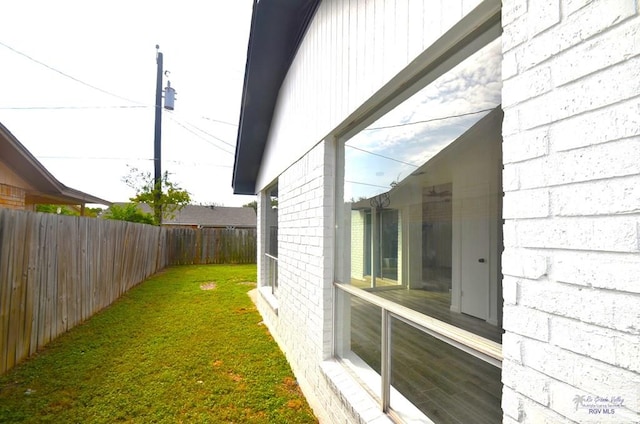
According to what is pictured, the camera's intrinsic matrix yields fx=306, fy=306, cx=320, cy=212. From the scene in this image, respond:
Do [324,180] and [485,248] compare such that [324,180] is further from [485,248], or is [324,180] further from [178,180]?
[178,180]

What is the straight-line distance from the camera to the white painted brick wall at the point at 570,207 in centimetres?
83

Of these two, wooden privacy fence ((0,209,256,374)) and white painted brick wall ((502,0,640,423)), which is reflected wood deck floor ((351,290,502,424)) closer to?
white painted brick wall ((502,0,640,423))

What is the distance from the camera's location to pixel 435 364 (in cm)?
200

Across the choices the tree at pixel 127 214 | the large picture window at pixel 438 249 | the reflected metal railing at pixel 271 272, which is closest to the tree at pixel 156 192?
the tree at pixel 127 214

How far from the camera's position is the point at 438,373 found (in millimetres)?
2021

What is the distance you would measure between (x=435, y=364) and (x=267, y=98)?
16.1ft

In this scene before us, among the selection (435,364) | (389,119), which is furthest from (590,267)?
(389,119)

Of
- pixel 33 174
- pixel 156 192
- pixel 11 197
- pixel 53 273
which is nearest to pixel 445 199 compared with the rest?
pixel 53 273

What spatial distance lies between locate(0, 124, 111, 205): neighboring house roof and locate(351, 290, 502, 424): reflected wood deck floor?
9.88m

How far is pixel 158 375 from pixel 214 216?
2931 centimetres

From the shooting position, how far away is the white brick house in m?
0.88

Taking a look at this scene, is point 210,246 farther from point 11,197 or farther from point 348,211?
point 348,211

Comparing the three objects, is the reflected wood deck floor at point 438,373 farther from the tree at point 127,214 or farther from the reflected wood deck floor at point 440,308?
the tree at point 127,214

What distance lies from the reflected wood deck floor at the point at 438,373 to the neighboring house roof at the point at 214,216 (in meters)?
30.6
